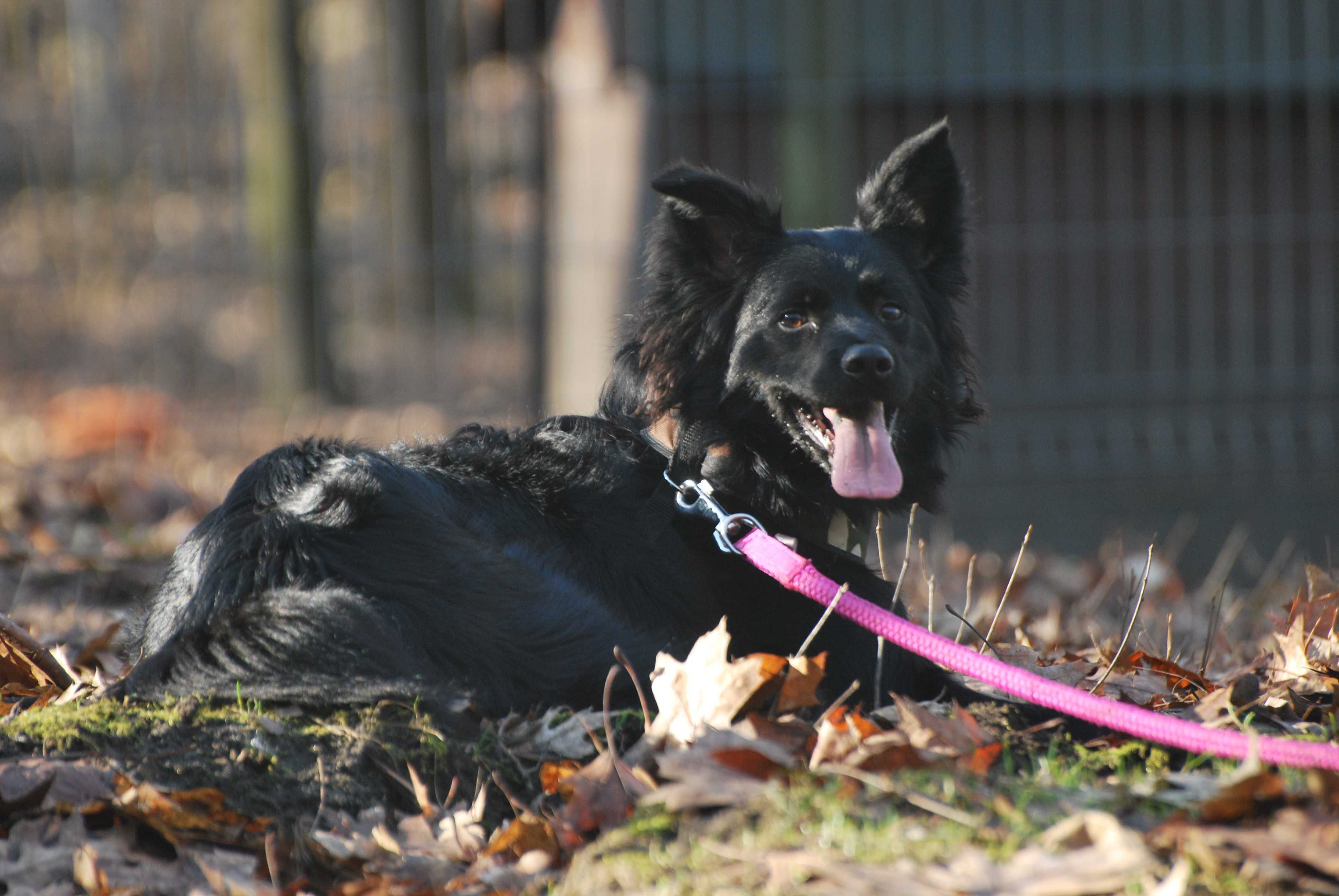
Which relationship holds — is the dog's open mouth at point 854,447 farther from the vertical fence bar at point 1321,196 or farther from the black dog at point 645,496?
the vertical fence bar at point 1321,196

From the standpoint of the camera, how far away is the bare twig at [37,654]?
3.23 meters

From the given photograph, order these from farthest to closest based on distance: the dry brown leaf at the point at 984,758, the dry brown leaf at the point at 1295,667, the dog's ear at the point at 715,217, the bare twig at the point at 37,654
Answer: the dog's ear at the point at 715,217 < the bare twig at the point at 37,654 < the dry brown leaf at the point at 1295,667 < the dry brown leaf at the point at 984,758

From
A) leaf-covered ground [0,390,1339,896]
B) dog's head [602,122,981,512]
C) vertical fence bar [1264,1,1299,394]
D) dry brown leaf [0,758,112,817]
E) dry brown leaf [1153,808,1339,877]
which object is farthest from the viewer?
vertical fence bar [1264,1,1299,394]

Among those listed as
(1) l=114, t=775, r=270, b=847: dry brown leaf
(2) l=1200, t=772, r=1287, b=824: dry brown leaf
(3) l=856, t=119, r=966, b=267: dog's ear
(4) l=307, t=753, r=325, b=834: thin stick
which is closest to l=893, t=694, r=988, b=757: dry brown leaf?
(2) l=1200, t=772, r=1287, b=824: dry brown leaf

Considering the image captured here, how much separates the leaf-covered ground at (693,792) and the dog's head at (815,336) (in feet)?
1.25

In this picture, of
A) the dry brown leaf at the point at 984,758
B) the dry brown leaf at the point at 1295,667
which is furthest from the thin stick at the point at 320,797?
the dry brown leaf at the point at 1295,667

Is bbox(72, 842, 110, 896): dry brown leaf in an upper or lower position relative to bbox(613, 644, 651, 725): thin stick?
lower

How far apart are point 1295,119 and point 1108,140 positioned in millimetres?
1583

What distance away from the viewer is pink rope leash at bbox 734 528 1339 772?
2090mm

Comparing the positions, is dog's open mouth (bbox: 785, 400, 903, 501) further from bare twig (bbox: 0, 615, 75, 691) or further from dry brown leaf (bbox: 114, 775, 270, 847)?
bare twig (bbox: 0, 615, 75, 691)

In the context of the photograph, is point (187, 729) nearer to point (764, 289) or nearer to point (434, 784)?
point (434, 784)

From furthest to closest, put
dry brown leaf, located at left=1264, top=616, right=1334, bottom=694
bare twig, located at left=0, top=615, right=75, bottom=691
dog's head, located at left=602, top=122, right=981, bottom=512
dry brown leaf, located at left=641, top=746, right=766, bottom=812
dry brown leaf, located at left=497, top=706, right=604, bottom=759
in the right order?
dog's head, located at left=602, top=122, right=981, bottom=512 < bare twig, located at left=0, top=615, right=75, bottom=691 < dry brown leaf, located at left=1264, top=616, right=1334, bottom=694 < dry brown leaf, located at left=497, top=706, right=604, bottom=759 < dry brown leaf, located at left=641, top=746, right=766, bottom=812

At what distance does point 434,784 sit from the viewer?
8.07ft

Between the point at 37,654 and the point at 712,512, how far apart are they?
1829mm
